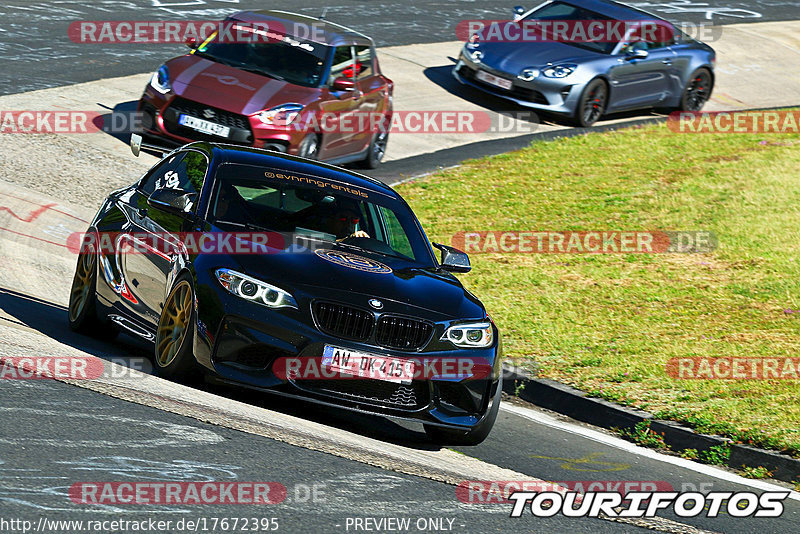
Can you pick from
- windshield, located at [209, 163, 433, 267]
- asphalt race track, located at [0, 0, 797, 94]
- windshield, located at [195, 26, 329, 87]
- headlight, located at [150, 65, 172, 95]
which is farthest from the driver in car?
asphalt race track, located at [0, 0, 797, 94]

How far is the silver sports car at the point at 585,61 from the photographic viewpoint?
61.7 feet

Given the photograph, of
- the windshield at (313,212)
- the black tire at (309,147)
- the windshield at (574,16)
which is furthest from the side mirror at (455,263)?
the windshield at (574,16)

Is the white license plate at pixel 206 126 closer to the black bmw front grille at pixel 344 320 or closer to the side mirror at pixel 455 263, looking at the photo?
the side mirror at pixel 455 263

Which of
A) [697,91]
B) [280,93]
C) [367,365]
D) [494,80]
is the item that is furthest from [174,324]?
[697,91]

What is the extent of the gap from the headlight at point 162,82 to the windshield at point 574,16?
25.4 ft

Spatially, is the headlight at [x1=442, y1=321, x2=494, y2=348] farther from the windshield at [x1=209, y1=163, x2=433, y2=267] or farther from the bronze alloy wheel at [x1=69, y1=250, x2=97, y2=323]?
the bronze alloy wheel at [x1=69, y1=250, x2=97, y2=323]

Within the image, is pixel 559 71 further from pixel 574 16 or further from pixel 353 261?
pixel 353 261

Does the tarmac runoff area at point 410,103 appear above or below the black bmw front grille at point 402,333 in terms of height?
below

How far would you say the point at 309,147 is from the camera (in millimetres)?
14445

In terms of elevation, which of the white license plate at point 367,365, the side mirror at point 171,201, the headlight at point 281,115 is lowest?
the headlight at point 281,115

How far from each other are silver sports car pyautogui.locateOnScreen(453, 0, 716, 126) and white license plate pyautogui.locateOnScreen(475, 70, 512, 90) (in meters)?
0.02

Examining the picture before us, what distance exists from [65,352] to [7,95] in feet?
30.5

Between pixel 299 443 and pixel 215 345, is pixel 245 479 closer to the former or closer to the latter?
pixel 299 443

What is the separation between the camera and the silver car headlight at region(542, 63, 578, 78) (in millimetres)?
18656
